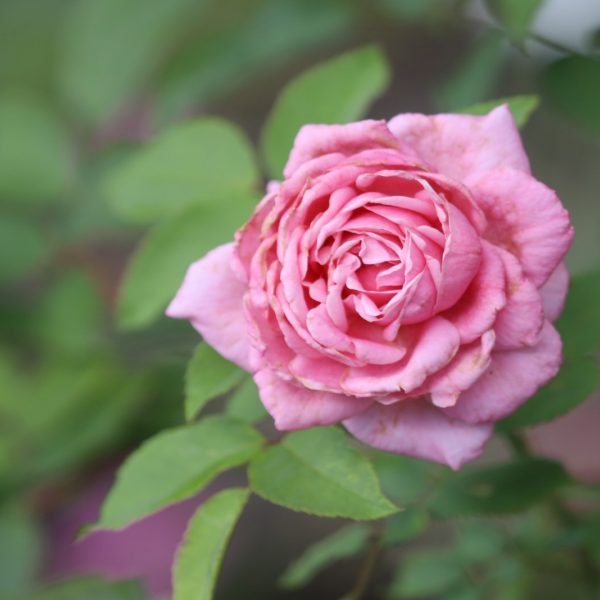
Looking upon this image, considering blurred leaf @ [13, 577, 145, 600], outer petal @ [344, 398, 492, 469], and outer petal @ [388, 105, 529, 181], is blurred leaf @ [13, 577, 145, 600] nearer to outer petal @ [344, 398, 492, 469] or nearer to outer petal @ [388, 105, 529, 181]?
outer petal @ [344, 398, 492, 469]

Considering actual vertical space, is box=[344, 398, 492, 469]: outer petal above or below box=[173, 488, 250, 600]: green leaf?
above

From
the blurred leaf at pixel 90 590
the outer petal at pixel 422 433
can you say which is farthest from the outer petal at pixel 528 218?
the blurred leaf at pixel 90 590

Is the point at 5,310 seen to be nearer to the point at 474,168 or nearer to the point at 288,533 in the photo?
Result: the point at 288,533

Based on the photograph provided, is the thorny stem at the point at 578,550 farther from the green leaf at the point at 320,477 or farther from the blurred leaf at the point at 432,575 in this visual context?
the green leaf at the point at 320,477

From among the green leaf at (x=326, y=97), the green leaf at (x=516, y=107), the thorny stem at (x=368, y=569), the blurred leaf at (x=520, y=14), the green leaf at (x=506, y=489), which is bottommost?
the thorny stem at (x=368, y=569)

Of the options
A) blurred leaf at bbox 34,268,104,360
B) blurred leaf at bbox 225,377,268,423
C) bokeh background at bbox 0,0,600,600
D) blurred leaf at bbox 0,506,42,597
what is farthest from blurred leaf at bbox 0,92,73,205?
blurred leaf at bbox 225,377,268,423

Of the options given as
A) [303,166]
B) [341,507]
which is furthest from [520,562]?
[303,166]
